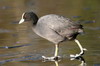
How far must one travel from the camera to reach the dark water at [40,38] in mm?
8531

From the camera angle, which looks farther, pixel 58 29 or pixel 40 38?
pixel 40 38

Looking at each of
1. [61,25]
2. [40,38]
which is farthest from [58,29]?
[40,38]

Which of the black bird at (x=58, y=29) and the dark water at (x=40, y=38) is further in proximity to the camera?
the black bird at (x=58, y=29)

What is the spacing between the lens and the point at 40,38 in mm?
11172

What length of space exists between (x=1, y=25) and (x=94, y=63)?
21.6 ft

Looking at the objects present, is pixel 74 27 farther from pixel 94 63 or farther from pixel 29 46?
pixel 29 46

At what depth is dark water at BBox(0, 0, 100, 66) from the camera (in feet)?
28.0

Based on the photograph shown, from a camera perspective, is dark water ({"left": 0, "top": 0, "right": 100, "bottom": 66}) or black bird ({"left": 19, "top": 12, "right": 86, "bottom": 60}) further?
black bird ({"left": 19, "top": 12, "right": 86, "bottom": 60})

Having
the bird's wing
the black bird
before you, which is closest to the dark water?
the black bird

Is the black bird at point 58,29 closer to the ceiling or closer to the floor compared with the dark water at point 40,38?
closer to the ceiling

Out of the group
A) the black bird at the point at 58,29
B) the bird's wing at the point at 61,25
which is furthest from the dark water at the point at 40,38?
the bird's wing at the point at 61,25

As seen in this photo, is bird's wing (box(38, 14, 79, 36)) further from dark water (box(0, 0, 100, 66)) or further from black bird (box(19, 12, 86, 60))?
dark water (box(0, 0, 100, 66))

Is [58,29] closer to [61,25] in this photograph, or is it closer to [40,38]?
[61,25]

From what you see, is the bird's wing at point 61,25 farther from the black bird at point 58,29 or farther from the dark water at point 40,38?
the dark water at point 40,38
